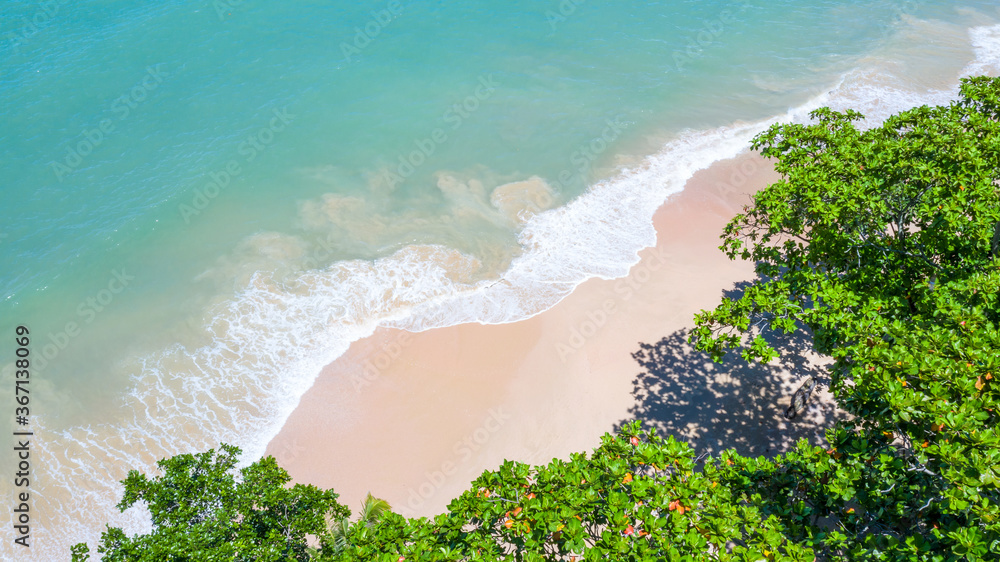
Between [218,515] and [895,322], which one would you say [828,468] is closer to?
[895,322]

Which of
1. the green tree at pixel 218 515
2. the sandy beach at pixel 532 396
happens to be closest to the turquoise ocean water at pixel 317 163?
the sandy beach at pixel 532 396

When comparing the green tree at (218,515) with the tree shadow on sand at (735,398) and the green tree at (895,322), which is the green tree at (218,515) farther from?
the tree shadow on sand at (735,398)

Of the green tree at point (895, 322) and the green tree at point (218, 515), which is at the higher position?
the green tree at point (895, 322)

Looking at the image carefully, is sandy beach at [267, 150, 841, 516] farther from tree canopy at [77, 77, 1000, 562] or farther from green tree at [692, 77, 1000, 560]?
green tree at [692, 77, 1000, 560]

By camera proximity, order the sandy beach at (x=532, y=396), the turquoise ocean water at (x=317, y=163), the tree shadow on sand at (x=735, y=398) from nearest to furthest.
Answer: the tree shadow on sand at (x=735, y=398)
the sandy beach at (x=532, y=396)
the turquoise ocean water at (x=317, y=163)

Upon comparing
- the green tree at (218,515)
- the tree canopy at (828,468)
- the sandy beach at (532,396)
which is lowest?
the sandy beach at (532,396)

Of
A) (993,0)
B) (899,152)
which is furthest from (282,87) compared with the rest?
(993,0)
